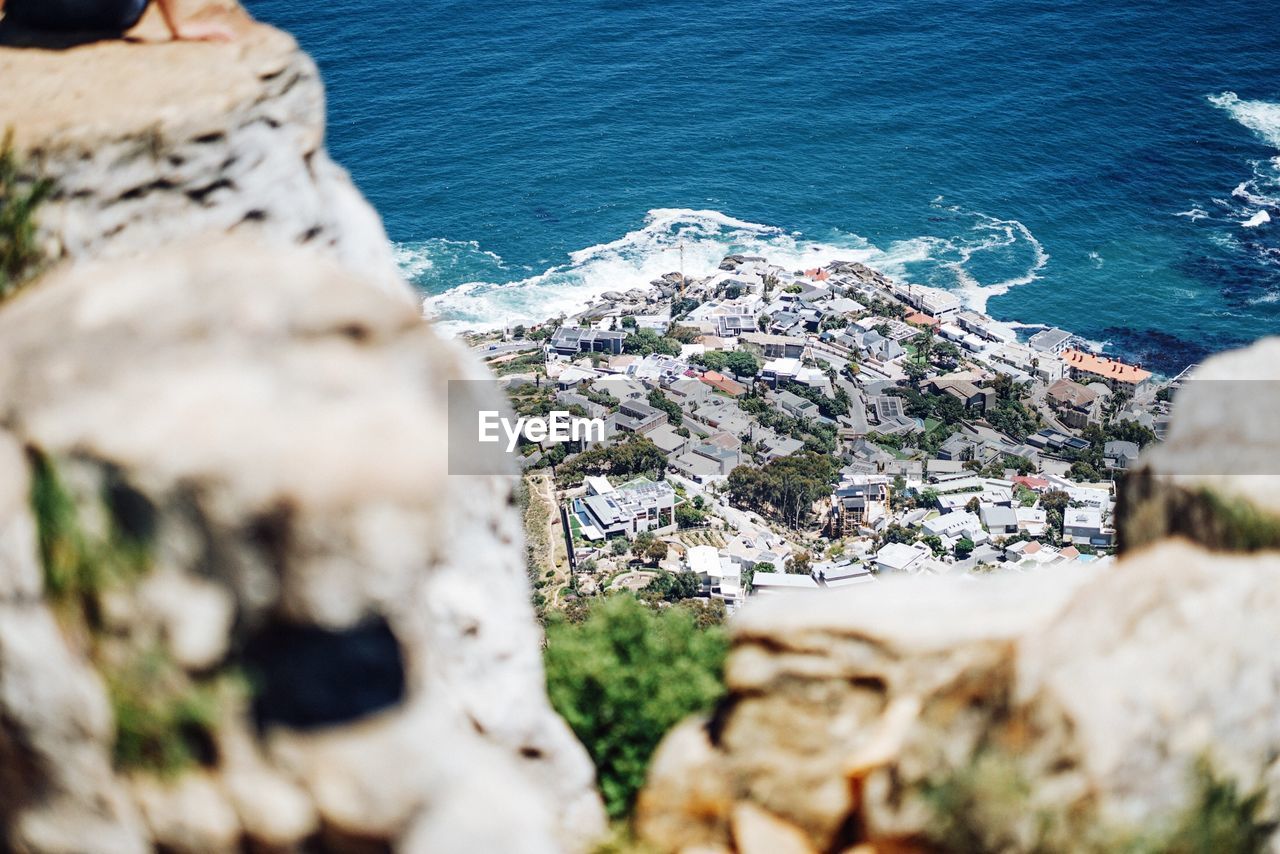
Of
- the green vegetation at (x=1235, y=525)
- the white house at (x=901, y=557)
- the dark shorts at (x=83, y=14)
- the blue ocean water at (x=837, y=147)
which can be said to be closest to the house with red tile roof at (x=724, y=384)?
the blue ocean water at (x=837, y=147)

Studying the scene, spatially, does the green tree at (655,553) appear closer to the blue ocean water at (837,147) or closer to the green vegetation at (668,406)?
the green vegetation at (668,406)

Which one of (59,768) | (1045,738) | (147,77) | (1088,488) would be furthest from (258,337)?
(1088,488)

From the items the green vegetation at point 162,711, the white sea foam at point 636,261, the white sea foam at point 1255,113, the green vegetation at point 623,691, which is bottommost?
the white sea foam at point 636,261

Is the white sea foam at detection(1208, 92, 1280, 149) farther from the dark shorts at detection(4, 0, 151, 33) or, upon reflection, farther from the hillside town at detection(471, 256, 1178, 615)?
the dark shorts at detection(4, 0, 151, 33)

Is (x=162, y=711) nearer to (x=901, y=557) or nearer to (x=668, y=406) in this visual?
(x=901, y=557)

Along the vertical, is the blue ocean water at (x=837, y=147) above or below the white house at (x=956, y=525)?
above

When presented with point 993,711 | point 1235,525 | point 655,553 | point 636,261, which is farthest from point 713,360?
point 993,711
